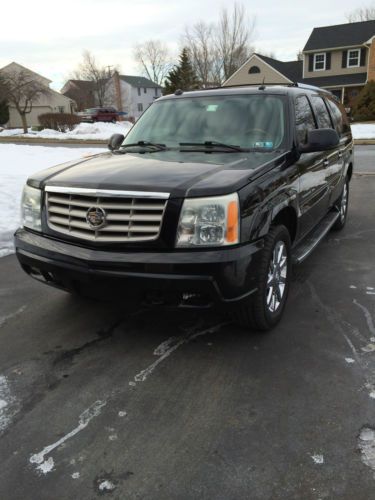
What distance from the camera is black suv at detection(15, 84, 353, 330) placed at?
2947 millimetres

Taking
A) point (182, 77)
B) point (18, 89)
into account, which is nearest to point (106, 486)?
point (18, 89)

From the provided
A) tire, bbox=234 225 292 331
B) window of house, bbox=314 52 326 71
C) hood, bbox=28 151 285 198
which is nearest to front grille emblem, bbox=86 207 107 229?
hood, bbox=28 151 285 198

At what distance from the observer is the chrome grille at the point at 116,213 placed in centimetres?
298

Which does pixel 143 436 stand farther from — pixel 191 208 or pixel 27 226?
pixel 27 226

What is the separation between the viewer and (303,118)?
450 centimetres

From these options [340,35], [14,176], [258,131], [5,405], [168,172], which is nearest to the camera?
[5,405]

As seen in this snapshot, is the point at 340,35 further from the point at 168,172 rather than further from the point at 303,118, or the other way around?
the point at 168,172

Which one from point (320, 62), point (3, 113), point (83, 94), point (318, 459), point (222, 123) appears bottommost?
point (318, 459)

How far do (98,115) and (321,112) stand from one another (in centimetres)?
3838

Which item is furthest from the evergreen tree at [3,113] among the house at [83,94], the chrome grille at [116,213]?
the chrome grille at [116,213]

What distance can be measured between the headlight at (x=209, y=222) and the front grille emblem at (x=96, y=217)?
530 millimetres

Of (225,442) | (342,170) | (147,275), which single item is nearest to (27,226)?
(147,275)

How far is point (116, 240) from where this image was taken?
10.1 ft

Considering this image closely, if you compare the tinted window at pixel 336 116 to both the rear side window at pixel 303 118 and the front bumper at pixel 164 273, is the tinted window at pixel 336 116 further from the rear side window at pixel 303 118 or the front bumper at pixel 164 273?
the front bumper at pixel 164 273
